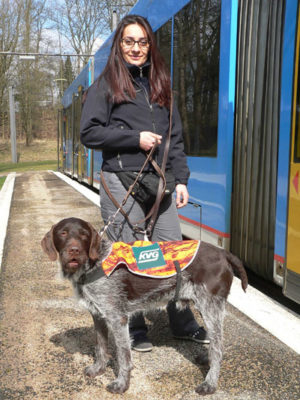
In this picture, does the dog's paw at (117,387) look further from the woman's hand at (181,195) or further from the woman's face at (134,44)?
the woman's face at (134,44)

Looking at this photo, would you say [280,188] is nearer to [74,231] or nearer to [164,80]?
[164,80]

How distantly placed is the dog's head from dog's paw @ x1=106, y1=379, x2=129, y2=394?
727 mm

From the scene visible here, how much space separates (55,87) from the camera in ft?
148

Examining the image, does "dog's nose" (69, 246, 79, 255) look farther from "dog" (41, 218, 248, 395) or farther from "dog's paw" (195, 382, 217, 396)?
"dog's paw" (195, 382, 217, 396)

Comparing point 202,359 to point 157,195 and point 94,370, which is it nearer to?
point 94,370

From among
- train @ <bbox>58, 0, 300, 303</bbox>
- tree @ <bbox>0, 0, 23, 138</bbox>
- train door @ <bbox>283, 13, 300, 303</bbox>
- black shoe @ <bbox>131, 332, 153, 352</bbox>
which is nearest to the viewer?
black shoe @ <bbox>131, 332, 153, 352</bbox>

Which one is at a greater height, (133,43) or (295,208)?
(133,43)

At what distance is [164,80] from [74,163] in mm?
14570

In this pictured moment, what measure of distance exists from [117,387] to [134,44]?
7.07ft

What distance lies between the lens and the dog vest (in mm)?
2660

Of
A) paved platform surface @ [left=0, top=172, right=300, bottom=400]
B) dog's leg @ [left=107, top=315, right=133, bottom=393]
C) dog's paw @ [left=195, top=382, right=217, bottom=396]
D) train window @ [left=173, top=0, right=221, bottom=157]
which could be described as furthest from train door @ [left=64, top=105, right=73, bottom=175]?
dog's paw @ [left=195, top=382, right=217, bottom=396]

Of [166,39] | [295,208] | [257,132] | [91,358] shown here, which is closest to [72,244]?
[91,358]

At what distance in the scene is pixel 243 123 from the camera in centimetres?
448

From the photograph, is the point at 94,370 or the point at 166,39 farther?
the point at 166,39
